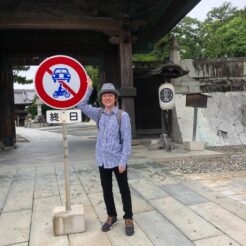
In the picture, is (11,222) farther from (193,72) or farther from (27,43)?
(193,72)

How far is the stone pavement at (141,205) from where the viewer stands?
3182mm

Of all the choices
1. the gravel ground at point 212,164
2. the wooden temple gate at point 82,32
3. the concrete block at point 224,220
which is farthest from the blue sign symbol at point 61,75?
the wooden temple gate at point 82,32

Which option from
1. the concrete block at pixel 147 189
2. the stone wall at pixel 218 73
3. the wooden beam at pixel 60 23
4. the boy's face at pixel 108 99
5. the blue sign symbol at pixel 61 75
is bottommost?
the concrete block at pixel 147 189

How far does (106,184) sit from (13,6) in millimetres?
6845

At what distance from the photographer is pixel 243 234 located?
3.17m

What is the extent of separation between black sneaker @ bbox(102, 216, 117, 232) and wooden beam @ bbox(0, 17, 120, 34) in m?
6.52

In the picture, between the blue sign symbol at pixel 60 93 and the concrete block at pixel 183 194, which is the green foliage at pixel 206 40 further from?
the blue sign symbol at pixel 60 93

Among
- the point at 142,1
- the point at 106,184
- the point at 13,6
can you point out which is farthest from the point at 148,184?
the point at 13,6

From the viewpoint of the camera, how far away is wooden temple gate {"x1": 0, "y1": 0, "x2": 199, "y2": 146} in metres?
8.47

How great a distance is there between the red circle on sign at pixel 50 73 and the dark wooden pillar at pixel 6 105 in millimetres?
8049

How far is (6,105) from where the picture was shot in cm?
1072

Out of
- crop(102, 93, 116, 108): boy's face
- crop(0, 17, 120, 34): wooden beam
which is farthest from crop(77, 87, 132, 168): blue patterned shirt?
crop(0, 17, 120, 34): wooden beam

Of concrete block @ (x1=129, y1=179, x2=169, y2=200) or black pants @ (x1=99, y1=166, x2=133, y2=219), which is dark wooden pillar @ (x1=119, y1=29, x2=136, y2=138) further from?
black pants @ (x1=99, y1=166, x2=133, y2=219)

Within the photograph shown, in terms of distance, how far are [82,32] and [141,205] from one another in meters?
8.01
